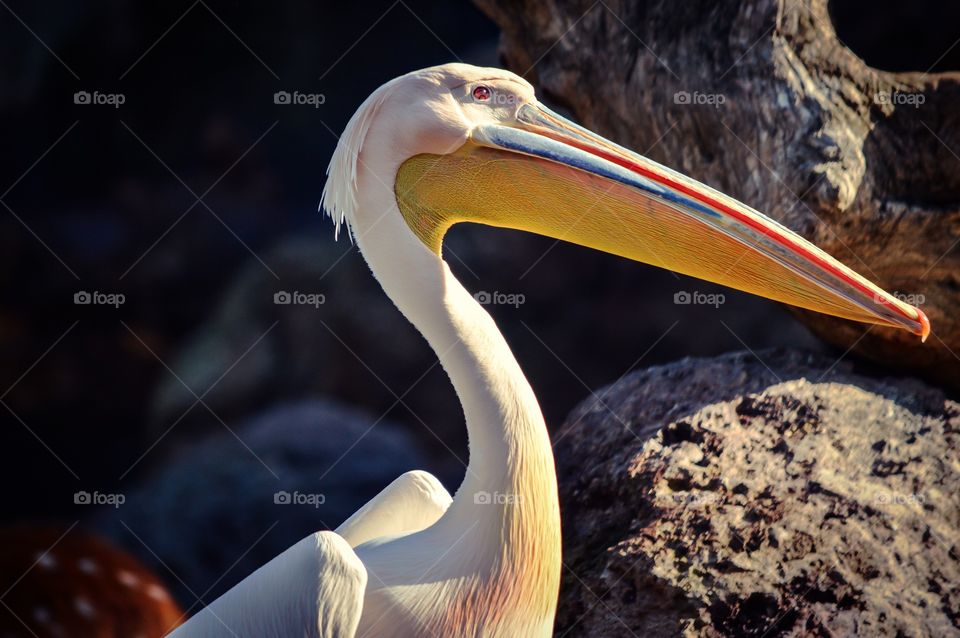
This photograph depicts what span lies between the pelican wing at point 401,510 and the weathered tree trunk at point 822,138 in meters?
1.31

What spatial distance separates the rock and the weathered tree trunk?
6.89 feet

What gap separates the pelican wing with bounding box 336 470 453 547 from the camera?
254 cm

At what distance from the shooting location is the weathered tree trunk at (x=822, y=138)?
9.34 ft

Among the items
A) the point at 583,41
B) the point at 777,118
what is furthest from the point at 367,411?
the point at 777,118

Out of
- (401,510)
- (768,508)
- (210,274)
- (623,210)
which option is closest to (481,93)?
(623,210)

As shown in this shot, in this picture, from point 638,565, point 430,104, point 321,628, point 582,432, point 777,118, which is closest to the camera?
point 321,628

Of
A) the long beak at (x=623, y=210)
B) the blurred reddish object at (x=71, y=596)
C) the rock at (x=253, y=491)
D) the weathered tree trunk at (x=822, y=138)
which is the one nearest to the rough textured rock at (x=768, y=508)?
the weathered tree trunk at (x=822, y=138)

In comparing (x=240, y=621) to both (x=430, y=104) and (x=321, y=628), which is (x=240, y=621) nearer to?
(x=321, y=628)

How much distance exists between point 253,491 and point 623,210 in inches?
108

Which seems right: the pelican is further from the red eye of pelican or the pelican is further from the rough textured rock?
the rough textured rock

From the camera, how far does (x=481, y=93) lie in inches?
Result: 87.4

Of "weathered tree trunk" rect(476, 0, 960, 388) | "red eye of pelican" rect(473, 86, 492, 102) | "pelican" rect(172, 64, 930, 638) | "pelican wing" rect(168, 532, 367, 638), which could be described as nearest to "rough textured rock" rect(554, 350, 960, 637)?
"weathered tree trunk" rect(476, 0, 960, 388)

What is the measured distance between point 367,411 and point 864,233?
8.54ft

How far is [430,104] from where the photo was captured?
215 centimetres
